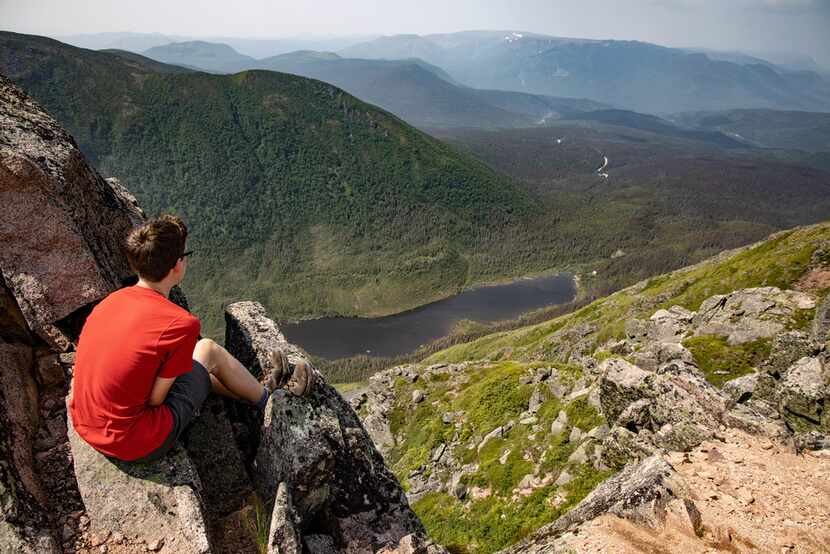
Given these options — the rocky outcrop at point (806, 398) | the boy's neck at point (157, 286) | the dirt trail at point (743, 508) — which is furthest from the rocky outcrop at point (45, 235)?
the rocky outcrop at point (806, 398)

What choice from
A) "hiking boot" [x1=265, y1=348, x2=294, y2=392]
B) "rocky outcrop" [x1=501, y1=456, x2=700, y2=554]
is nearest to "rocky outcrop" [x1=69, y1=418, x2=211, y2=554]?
"hiking boot" [x1=265, y1=348, x2=294, y2=392]

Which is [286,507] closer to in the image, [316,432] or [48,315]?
[316,432]

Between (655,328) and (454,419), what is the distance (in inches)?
1188

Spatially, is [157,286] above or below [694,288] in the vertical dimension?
above

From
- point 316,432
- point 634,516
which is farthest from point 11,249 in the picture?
point 634,516

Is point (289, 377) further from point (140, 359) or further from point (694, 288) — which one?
point (694, 288)

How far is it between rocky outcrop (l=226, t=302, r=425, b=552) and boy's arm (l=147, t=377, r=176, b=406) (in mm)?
3208

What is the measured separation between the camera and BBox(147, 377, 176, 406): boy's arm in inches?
352

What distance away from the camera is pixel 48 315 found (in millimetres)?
10914

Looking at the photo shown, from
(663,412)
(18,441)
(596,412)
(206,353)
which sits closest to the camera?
(18,441)

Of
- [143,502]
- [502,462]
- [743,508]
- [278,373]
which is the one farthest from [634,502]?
[502,462]

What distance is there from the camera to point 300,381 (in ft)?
39.1

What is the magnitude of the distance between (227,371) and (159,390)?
76.4 inches

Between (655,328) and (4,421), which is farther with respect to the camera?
(655,328)
